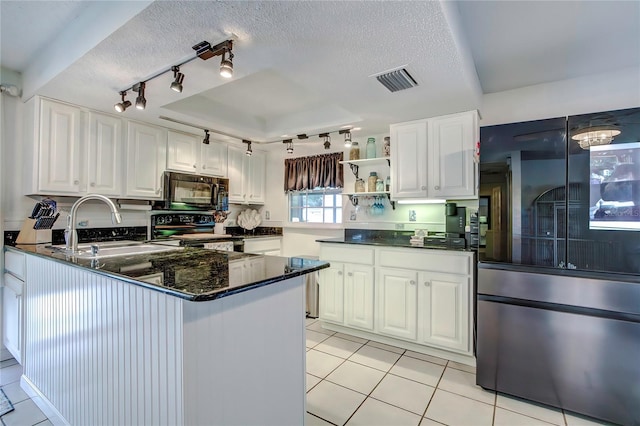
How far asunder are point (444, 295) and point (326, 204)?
215 cm

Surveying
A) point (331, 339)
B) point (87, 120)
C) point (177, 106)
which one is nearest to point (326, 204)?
point (331, 339)

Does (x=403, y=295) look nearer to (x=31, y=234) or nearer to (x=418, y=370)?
(x=418, y=370)

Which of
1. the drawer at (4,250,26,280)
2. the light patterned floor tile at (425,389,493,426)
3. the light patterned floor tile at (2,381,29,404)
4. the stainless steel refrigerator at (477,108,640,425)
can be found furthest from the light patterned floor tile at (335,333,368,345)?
the drawer at (4,250,26,280)

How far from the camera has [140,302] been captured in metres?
1.21

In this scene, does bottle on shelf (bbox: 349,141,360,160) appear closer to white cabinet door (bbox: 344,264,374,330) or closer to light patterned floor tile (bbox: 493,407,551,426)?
white cabinet door (bbox: 344,264,374,330)

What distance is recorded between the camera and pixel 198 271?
4.46ft

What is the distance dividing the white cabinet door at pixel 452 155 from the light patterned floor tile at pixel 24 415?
3338mm

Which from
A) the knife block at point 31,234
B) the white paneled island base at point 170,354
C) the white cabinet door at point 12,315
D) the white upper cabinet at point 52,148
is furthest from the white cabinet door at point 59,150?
the white paneled island base at point 170,354

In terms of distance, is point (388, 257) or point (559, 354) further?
point (388, 257)

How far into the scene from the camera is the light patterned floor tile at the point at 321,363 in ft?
7.89

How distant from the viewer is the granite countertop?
105cm

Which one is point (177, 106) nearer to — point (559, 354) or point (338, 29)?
point (338, 29)

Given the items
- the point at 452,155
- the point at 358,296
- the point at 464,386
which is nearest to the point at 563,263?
the point at 464,386

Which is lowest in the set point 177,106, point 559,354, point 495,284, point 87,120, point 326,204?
point 559,354
